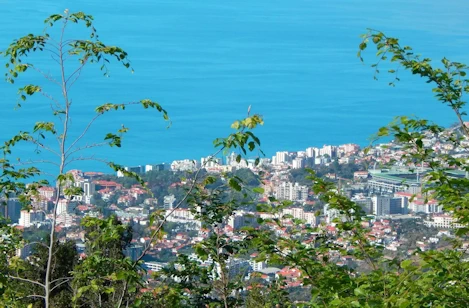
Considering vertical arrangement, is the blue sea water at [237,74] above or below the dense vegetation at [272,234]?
above

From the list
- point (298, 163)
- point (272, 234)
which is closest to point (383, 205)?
point (298, 163)

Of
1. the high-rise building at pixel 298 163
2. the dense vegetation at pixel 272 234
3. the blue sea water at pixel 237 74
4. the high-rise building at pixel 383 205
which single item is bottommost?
the dense vegetation at pixel 272 234

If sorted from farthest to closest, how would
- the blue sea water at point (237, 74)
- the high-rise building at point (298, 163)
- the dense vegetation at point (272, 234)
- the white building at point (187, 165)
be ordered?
1. the blue sea water at point (237, 74)
2. the high-rise building at point (298, 163)
3. the white building at point (187, 165)
4. the dense vegetation at point (272, 234)

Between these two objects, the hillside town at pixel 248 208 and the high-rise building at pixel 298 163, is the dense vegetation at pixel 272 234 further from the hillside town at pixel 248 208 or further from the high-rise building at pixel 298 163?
the high-rise building at pixel 298 163

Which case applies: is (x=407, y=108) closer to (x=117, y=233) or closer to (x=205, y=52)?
(x=205, y=52)

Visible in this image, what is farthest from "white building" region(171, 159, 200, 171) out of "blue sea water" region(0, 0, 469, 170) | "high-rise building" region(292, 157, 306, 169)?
"high-rise building" region(292, 157, 306, 169)

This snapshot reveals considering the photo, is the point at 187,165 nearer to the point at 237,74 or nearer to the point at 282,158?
the point at 282,158

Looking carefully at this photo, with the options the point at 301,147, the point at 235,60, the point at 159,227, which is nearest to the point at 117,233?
the point at 159,227

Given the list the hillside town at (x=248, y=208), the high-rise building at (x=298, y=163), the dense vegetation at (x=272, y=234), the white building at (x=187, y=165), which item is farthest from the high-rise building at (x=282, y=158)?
the dense vegetation at (x=272, y=234)

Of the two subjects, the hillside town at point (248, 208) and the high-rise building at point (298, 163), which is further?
the high-rise building at point (298, 163)
